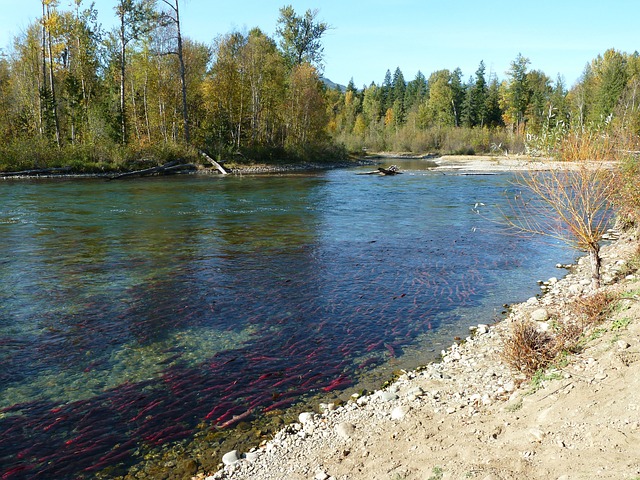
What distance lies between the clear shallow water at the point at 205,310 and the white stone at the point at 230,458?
0.88 meters

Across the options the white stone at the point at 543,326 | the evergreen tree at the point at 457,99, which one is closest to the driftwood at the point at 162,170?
the white stone at the point at 543,326

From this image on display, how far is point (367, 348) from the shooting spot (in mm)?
8852

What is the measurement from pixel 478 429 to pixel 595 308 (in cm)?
372

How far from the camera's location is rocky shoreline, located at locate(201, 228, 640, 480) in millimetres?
4426

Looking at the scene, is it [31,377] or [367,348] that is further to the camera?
[367,348]

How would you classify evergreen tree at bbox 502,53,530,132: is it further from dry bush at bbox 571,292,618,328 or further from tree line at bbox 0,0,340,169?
dry bush at bbox 571,292,618,328

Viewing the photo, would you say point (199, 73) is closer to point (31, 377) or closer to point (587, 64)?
point (31, 377)

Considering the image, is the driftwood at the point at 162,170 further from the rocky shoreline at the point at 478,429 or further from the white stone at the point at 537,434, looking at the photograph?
the white stone at the point at 537,434

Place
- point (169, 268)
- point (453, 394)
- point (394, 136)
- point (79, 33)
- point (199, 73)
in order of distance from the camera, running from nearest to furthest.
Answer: point (453, 394), point (169, 268), point (79, 33), point (199, 73), point (394, 136)

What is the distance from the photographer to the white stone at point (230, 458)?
5.61 m

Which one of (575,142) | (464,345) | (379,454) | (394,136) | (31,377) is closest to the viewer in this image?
(379,454)

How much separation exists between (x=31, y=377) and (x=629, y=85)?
88373 millimetres

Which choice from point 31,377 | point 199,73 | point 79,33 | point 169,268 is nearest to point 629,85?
point 199,73

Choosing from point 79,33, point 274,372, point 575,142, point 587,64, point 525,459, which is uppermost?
point 587,64
